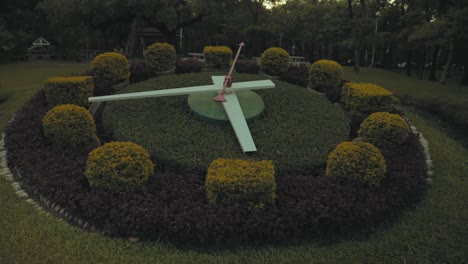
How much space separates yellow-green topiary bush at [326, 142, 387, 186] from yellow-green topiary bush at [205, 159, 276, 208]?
3.90ft

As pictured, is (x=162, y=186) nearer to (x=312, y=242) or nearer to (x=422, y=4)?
(x=312, y=242)

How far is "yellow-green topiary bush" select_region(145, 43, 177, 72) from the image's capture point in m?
10.5

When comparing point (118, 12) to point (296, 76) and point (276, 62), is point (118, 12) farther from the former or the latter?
point (296, 76)

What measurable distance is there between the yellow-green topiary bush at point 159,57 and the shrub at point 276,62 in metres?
2.78

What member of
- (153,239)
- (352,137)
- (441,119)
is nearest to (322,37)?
(441,119)

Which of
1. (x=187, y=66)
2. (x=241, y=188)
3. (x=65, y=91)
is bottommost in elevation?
(x=241, y=188)

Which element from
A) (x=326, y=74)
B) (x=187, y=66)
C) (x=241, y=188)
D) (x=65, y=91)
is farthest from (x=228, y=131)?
(x=187, y=66)

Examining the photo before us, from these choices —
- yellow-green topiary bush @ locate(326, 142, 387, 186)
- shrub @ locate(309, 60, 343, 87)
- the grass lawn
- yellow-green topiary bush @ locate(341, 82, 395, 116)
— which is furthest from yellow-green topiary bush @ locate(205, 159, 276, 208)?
shrub @ locate(309, 60, 343, 87)

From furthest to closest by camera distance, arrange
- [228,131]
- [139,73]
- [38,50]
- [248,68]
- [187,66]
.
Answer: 1. [38,50]
2. [248,68]
3. [187,66]
4. [139,73]
5. [228,131]

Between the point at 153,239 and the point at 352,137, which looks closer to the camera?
the point at 153,239

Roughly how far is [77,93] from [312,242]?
568 cm

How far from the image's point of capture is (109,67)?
30.3ft

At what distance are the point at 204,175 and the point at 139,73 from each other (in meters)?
5.39

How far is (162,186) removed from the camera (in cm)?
510
